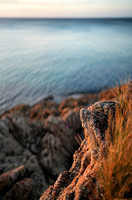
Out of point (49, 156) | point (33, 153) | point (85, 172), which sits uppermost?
point (85, 172)

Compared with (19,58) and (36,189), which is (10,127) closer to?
(36,189)

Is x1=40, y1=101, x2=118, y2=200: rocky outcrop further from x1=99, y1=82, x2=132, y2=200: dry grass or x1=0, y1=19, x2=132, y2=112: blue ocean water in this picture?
x1=0, y1=19, x2=132, y2=112: blue ocean water

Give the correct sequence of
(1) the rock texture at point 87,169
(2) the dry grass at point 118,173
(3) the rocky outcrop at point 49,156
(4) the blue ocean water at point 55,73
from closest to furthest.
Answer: (2) the dry grass at point 118,173, (1) the rock texture at point 87,169, (3) the rocky outcrop at point 49,156, (4) the blue ocean water at point 55,73

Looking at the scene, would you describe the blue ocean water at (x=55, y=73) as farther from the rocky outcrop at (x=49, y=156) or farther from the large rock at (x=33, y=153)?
the large rock at (x=33, y=153)

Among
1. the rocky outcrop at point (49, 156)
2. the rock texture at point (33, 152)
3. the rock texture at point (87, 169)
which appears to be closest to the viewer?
the rock texture at point (87, 169)

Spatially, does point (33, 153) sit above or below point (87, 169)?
below

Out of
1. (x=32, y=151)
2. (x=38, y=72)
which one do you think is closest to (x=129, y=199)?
(x=32, y=151)

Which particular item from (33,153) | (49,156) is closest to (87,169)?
(49,156)

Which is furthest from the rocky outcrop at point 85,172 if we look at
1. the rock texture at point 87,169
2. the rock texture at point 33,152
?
the rock texture at point 33,152

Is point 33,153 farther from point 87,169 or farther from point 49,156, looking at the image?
point 87,169

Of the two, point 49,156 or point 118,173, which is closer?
point 118,173

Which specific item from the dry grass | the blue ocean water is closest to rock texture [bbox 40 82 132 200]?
the dry grass

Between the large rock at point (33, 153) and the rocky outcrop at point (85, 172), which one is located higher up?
the rocky outcrop at point (85, 172)

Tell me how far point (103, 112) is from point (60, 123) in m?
5.39
